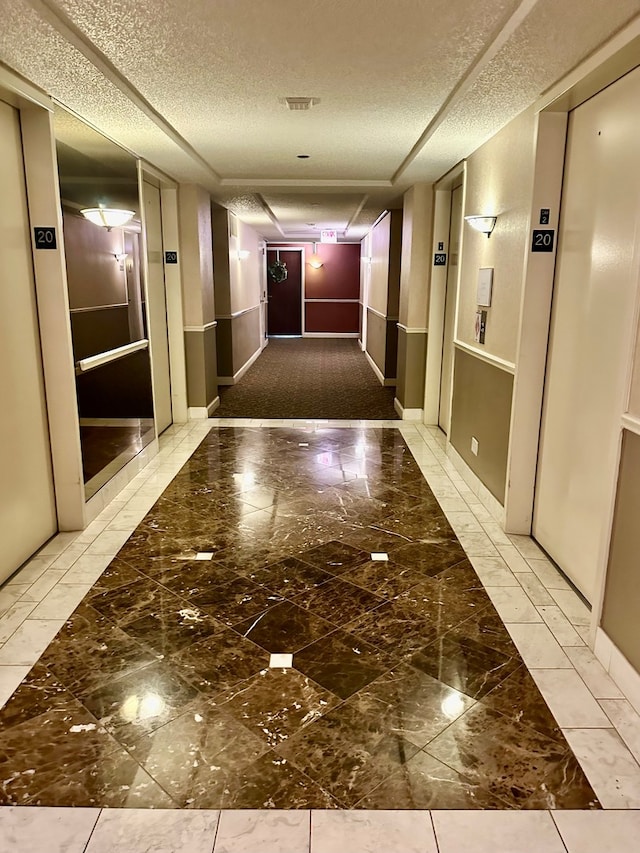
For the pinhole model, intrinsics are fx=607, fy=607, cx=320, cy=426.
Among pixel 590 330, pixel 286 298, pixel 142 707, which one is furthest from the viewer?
pixel 286 298

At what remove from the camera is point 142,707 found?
2.31 meters

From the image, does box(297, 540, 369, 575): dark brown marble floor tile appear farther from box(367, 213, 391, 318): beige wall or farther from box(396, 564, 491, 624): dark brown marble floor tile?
box(367, 213, 391, 318): beige wall

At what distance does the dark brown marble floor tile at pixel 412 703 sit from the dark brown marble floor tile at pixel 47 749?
0.95m

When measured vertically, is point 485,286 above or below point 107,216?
below

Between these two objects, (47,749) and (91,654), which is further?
(91,654)

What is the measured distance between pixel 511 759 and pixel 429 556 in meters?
1.55

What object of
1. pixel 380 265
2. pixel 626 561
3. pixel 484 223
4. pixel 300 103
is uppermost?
pixel 300 103

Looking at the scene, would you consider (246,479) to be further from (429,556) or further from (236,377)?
(236,377)

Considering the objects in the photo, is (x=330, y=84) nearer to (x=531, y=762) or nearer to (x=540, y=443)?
(x=540, y=443)

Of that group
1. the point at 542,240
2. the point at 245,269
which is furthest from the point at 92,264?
the point at 245,269

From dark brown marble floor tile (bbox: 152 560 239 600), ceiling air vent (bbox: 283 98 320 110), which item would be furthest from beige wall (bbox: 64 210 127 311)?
dark brown marble floor tile (bbox: 152 560 239 600)

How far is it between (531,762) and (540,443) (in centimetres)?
207

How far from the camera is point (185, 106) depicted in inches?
149

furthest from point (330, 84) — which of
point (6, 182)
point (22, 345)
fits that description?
point (22, 345)
